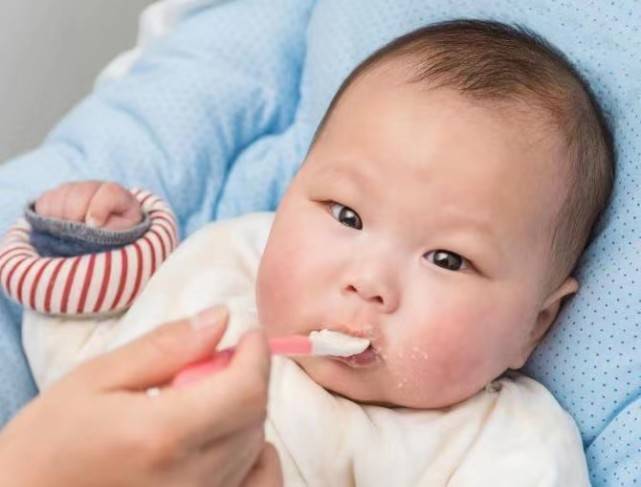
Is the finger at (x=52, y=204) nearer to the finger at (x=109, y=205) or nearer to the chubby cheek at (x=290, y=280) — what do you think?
the finger at (x=109, y=205)

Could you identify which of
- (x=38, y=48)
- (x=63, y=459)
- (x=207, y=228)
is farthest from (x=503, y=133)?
(x=38, y=48)

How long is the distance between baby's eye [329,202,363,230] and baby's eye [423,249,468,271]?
8 cm

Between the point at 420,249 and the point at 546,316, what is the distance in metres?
0.24

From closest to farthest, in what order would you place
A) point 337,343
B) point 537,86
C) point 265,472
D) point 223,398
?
point 223,398
point 265,472
point 337,343
point 537,86

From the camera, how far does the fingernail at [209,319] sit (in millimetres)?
568

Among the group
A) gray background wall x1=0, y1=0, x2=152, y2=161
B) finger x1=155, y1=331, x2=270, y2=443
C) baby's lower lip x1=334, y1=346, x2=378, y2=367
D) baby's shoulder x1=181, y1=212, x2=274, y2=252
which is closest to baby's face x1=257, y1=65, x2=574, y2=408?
baby's lower lip x1=334, y1=346, x2=378, y2=367

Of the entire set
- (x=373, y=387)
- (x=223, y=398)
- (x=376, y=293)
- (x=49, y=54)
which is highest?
(x=223, y=398)

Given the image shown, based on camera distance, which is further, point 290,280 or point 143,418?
point 290,280

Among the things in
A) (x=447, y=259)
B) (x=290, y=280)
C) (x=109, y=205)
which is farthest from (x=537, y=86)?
(x=109, y=205)

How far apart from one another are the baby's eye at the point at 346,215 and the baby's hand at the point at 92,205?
12.4 inches

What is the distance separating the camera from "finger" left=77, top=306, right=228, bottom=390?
56 cm

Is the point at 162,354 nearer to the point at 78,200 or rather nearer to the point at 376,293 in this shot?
the point at 376,293

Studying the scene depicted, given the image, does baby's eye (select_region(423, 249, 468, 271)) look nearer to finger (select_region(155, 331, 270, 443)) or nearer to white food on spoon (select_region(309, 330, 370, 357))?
white food on spoon (select_region(309, 330, 370, 357))

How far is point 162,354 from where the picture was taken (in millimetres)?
562
